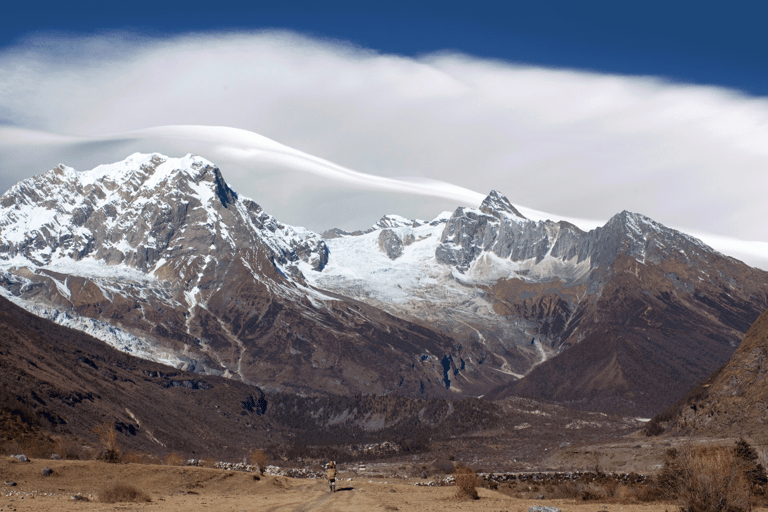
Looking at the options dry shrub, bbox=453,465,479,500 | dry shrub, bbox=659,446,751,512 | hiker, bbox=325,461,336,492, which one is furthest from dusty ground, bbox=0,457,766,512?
dry shrub, bbox=659,446,751,512

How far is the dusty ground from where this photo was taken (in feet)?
180

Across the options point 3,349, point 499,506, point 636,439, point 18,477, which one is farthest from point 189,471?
point 3,349

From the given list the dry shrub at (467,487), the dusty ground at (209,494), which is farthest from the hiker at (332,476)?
the dry shrub at (467,487)

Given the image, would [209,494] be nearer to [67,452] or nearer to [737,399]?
[67,452]

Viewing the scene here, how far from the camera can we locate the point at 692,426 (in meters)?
158

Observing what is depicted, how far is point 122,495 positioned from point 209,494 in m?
9.79

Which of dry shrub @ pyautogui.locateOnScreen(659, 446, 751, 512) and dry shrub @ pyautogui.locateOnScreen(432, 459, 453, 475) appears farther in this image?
dry shrub @ pyautogui.locateOnScreen(432, 459, 453, 475)

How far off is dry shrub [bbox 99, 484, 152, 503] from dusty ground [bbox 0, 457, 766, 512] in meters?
0.83

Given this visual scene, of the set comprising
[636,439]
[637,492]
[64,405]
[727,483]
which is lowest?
[64,405]

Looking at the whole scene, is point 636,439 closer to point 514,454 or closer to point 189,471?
point 514,454

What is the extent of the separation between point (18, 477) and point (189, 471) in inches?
559

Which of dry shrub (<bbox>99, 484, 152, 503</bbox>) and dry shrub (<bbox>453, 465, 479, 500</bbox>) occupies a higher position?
dry shrub (<bbox>453, 465, 479, 500</bbox>)

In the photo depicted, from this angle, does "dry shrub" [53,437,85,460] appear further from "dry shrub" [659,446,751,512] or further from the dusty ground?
"dry shrub" [659,446,751,512]

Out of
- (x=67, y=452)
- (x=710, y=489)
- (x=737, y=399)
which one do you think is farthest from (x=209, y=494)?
(x=737, y=399)
